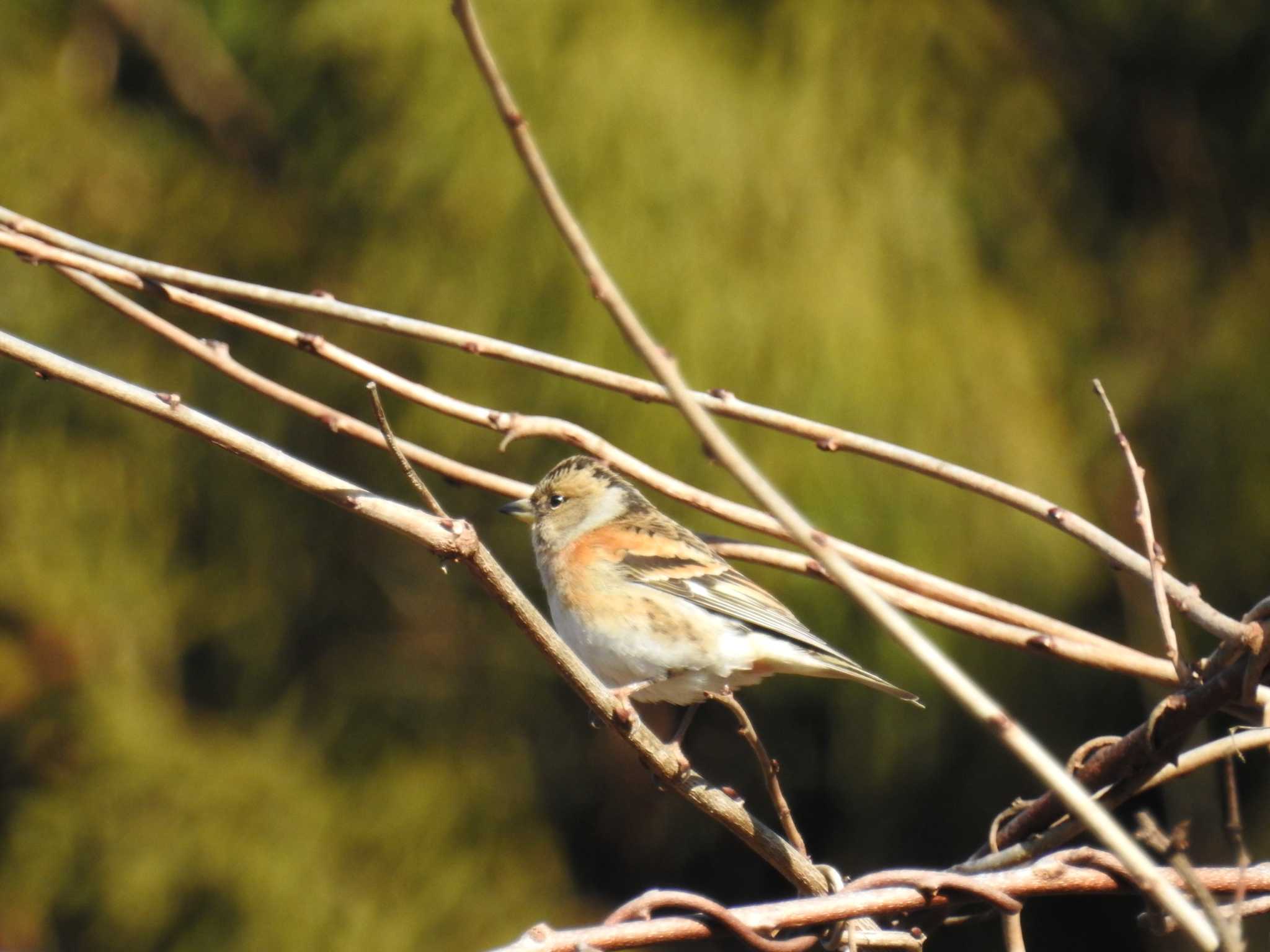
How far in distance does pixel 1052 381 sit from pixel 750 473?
9.23 ft

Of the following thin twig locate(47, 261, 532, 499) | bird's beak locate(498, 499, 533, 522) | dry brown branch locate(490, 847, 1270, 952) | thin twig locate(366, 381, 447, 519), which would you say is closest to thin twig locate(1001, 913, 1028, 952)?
dry brown branch locate(490, 847, 1270, 952)

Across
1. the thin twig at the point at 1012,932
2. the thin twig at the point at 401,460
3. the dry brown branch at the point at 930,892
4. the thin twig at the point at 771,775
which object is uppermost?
the thin twig at the point at 401,460

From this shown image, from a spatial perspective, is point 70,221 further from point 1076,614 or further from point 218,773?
point 1076,614

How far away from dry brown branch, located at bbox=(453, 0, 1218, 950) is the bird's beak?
2.01 meters

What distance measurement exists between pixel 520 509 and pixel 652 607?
0.46 metres

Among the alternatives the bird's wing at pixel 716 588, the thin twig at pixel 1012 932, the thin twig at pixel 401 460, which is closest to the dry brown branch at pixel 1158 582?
the thin twig at pixel 1012 932

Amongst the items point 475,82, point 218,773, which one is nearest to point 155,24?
point 475,82

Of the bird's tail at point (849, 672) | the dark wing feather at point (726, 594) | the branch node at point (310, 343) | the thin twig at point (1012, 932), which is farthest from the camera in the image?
the dark wing feather at point (726, 594)

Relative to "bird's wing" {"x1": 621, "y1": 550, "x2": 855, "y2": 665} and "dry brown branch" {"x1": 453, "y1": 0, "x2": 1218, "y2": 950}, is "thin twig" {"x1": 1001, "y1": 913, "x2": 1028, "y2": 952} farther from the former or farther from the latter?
"bird's wing" {"x1": 621, "y1": 550, "x2": 855, "y2": 665}

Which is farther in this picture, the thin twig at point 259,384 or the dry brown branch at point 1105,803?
the thin twig at point 259,384

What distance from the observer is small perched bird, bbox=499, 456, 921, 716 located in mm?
2742

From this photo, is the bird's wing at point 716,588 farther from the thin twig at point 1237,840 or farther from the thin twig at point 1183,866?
the thin twig at point 1183,866

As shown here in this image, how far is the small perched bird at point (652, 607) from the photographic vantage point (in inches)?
108

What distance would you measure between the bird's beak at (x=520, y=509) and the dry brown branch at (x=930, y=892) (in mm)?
1816
